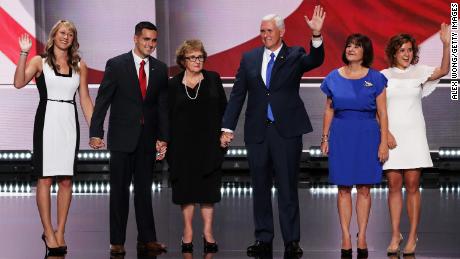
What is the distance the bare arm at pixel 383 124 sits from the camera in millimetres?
6266

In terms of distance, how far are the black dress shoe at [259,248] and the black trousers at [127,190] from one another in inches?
24.5

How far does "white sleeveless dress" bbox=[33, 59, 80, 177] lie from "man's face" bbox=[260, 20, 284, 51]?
1162 millimetres

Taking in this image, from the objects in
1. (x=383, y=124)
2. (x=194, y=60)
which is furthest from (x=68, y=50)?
(x=383, y=124)

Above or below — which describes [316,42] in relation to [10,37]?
below

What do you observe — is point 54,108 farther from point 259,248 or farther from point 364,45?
point 364,45

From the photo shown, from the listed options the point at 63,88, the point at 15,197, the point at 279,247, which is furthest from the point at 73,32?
the point at 15,197

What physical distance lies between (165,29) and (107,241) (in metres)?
4.47

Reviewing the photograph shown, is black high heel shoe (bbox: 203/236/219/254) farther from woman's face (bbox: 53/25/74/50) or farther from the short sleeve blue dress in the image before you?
woman's face (bbox: 53/25/74/50)

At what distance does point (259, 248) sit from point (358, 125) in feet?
3.12

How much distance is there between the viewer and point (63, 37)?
6375 mm

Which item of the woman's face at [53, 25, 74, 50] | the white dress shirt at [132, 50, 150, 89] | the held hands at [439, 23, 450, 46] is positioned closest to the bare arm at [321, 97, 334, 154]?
the held hands at [439, 23, 450, 46]

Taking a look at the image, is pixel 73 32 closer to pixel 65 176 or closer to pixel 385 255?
pixel 65 176

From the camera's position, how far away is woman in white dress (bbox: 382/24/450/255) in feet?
21.2

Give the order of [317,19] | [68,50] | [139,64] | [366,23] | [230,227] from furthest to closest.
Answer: [366,23] → [230,227] → [139,64] → [68,50] → [317,19]
